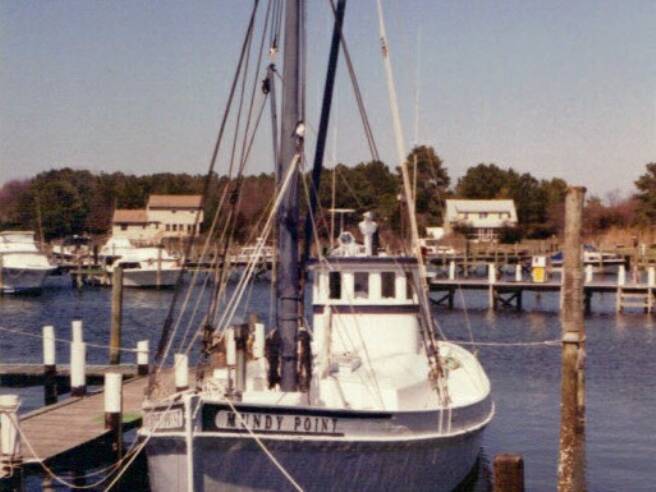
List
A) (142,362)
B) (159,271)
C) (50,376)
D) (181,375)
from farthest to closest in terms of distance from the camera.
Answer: (159,271) < (142,362) < (50,376) < (181,375)

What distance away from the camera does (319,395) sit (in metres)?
18.0

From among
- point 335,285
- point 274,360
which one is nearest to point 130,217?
point 335,285

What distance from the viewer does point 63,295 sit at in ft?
255

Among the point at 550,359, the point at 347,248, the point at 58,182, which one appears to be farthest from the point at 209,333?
the point at 58,182

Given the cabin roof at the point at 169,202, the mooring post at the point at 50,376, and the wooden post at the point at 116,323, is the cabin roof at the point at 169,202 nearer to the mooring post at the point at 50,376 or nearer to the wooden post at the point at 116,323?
the wooden post at the point at 116,323

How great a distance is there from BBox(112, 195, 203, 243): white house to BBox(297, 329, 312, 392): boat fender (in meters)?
119

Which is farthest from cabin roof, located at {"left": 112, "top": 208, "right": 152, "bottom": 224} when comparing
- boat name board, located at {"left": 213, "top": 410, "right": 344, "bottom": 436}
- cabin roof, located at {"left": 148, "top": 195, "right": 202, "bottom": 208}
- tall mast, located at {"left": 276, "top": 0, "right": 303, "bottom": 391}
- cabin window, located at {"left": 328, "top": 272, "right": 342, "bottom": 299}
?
boat name board, located at {"left": 213, "top": 410, "right": 344, "bottom": 436}

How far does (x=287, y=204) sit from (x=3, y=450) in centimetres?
549

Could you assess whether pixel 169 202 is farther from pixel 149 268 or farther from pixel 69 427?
pixel 69 427

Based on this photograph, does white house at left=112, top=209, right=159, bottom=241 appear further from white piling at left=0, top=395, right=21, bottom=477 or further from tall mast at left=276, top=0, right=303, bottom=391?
white piling at left=0, top=395, right=21, bottom=477

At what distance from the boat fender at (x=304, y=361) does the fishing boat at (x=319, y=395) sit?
22 mm

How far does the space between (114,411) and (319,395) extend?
3.43m

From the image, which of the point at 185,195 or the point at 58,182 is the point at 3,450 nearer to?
the point at 58,182

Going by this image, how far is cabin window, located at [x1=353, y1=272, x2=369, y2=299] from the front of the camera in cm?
2138
